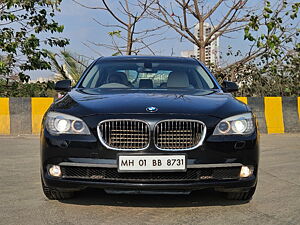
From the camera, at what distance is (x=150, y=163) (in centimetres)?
398

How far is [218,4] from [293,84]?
2.99 m

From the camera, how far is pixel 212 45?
47.5 feet

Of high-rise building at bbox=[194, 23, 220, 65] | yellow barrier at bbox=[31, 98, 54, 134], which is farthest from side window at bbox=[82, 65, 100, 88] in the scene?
high-rise building at bbox=[194, 23, 220, 65]

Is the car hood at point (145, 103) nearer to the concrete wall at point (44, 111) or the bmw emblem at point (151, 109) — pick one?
the bmw emblem at point (151, 109)

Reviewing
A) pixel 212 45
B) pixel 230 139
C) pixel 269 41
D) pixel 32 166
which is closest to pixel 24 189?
pixel 32 166

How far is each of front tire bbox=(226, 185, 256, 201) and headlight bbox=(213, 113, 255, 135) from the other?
0.55 meters

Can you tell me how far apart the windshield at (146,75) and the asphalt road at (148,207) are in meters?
1.16

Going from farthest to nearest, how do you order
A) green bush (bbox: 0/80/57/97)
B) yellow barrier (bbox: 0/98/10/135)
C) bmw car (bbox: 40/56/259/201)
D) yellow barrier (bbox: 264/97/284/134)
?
green bush (bbox: 0/80/57/97), yellow barrier (bbox: 264/97/284/134), yellow barrier (bbox: 0/98/10/135), bmw car (bbox: 40/56/259/201)

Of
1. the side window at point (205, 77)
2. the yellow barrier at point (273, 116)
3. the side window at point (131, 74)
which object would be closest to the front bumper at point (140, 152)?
the side window at point (205, 77)

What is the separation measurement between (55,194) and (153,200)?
84 cm

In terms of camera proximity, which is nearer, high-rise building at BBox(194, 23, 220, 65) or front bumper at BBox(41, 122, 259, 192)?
front bumper at BBox(41, 122, 259, 192)

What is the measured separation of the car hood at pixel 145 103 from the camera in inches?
165

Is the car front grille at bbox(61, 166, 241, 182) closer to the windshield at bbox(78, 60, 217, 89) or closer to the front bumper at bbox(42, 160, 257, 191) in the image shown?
the front bumper at bbox(42, 160, 257, 191)

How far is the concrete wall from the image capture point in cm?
1129
